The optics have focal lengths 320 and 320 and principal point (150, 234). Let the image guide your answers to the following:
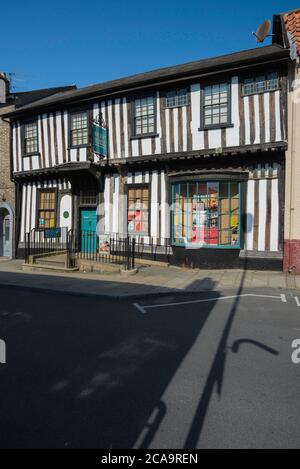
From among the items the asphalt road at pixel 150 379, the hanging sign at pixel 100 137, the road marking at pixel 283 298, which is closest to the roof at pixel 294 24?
the hanging sign at pixel 100 137

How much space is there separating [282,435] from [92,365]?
2405 millimetres

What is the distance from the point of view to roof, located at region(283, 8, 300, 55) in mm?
10523

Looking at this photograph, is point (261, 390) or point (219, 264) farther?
point (219, 264)

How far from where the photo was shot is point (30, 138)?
52.6 feet

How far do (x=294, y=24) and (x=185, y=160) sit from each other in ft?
18.4

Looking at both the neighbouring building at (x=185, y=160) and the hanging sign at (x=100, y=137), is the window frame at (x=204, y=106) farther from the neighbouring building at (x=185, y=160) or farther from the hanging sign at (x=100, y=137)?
the hanging sign at (x=100, y=137)

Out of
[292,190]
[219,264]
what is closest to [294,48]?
[292,190]

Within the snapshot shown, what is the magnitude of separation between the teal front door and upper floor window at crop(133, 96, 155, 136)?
4.23 metres

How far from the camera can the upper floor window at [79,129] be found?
14477 mm

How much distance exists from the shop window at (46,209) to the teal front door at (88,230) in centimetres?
177

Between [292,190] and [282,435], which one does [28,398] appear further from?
[292,190]

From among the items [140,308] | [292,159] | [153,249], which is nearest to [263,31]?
[292,159]

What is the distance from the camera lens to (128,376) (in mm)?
3965
